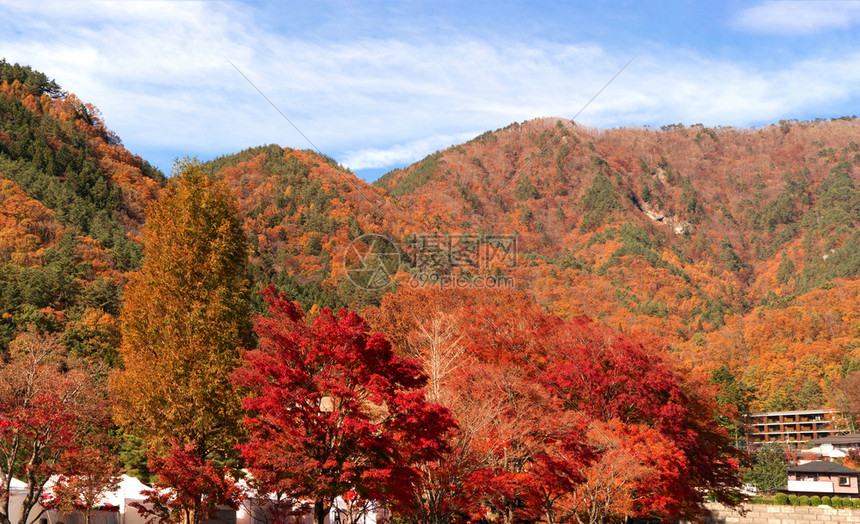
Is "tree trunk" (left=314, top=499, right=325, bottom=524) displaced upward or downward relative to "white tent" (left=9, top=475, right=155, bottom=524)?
upward

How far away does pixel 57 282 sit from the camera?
54281 mm

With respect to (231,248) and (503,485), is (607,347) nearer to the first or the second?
(503,485)

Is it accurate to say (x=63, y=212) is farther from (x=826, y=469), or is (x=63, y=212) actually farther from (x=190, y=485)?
(x=826, y=469)

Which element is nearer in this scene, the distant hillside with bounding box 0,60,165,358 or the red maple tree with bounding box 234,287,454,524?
the red maple tree with bounding box 234,287,454,524

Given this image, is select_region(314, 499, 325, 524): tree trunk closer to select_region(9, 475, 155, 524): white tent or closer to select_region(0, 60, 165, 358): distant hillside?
select_region(9, 475, 155, 524): white tent

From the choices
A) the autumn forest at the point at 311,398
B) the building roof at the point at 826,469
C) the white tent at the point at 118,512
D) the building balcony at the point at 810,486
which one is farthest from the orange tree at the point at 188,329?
the building roof at the point at 826,469

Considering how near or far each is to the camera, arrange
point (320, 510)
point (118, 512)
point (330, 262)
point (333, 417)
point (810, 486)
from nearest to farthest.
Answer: point (333, 417) → point (320, 510) → point (118, 512) → point (810, 486) → point (330, 262)

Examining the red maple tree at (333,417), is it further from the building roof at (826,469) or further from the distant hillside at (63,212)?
the building roof at (826,469)

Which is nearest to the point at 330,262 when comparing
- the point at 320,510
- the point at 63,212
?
the point at 63,212

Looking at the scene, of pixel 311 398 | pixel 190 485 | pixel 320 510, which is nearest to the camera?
pixel 311 398

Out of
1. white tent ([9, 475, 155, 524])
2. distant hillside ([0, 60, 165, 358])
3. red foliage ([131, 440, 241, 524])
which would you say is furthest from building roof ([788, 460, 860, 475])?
distant hillside ([0, 60, 165, 358])

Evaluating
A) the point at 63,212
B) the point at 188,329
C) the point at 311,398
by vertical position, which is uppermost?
the point at 63,212

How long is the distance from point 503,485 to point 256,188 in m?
117

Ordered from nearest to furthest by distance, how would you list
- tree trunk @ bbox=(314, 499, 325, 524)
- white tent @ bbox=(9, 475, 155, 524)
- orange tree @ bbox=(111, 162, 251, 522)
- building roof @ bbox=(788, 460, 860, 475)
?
tree trunk @ bbox=(314, 499, 325, 524), orange tree @ bbox=(111, 162, 251, 522), white tent @ bbox=(9, 475, 155, 524), building roof @ bbox=(788, 460, 860, 475)
